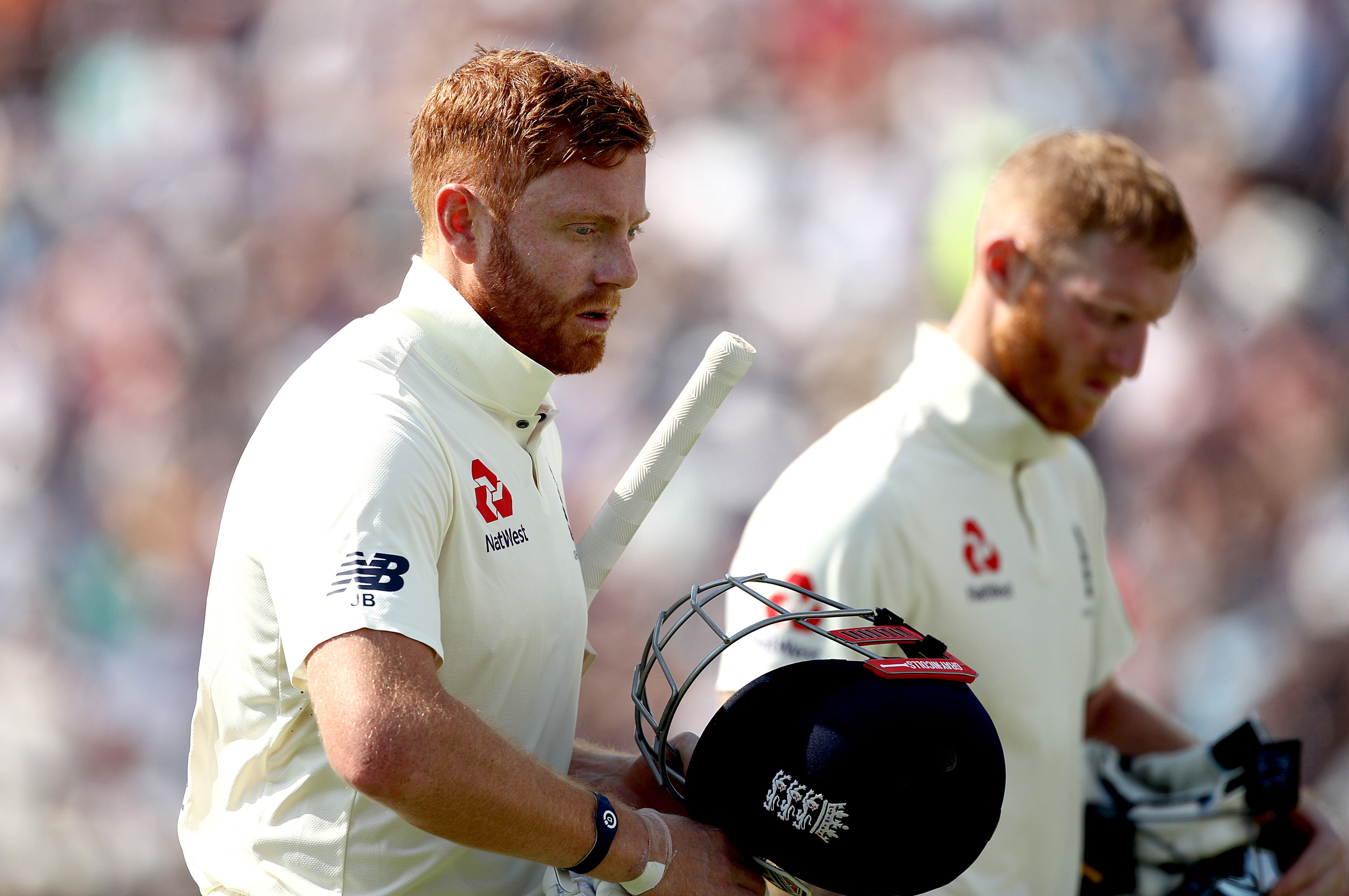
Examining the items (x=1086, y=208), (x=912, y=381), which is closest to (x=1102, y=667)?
(x=912, y=381)

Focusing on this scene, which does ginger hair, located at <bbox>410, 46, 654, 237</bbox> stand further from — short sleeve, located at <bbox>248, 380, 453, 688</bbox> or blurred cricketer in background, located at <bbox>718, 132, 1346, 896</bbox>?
blurred cricketer in background, located at <bbox>718, 132, 1346, 896</bbox>

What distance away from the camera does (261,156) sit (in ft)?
11.9

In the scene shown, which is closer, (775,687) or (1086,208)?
(775,687)

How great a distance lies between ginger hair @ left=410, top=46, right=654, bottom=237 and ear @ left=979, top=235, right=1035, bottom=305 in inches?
35.5

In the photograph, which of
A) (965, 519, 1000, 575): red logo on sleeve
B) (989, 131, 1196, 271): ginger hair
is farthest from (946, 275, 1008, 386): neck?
(965, 519, 1000, 575): red logo on sleeve

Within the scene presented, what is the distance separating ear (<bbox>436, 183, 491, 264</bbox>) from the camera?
53.2 inches

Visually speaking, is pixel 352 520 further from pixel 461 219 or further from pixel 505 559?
pixel 461 219

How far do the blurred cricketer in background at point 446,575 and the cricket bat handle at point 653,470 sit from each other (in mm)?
69

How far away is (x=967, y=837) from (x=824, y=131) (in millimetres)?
2531

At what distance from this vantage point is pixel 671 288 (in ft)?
11.0

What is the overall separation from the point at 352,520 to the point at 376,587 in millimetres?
71

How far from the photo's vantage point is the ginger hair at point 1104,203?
6.61ft

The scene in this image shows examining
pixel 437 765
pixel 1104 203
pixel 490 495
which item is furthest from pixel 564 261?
pixel 1104 203

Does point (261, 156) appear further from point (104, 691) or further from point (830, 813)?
point (830, 813)
